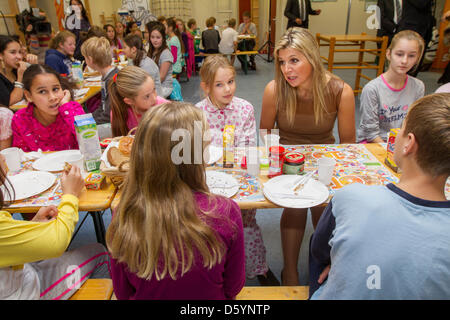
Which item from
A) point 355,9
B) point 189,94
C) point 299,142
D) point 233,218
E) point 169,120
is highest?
point 355,9

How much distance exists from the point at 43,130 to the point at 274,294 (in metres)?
1.81

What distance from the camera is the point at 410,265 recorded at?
730mm

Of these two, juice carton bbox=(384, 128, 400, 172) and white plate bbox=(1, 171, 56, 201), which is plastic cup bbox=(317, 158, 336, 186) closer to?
juice carton bbox=(384, 128, 400, 172)

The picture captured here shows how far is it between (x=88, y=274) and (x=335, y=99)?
1710mm

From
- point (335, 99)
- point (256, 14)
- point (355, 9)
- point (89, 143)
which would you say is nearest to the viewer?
point (89, 143)

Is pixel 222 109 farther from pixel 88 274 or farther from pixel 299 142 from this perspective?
pixel 88 274

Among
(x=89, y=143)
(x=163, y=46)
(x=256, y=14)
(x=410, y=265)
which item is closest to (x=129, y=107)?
(x=89, y=143)

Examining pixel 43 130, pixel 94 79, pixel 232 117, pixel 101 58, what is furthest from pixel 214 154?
pixel 94 79

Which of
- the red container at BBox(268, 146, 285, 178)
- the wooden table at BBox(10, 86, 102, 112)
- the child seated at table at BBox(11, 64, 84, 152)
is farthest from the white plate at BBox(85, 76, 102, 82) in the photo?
the red container at BBox(268, 146, 285, 178)

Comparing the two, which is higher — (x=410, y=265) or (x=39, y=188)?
(x=410, y=265)

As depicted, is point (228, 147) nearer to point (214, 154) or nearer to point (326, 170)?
point (214, 154)

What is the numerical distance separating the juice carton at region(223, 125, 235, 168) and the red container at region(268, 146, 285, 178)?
8.3 inches

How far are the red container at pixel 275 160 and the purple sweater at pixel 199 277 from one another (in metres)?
0.59

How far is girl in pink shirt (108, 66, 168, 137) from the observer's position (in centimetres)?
211
